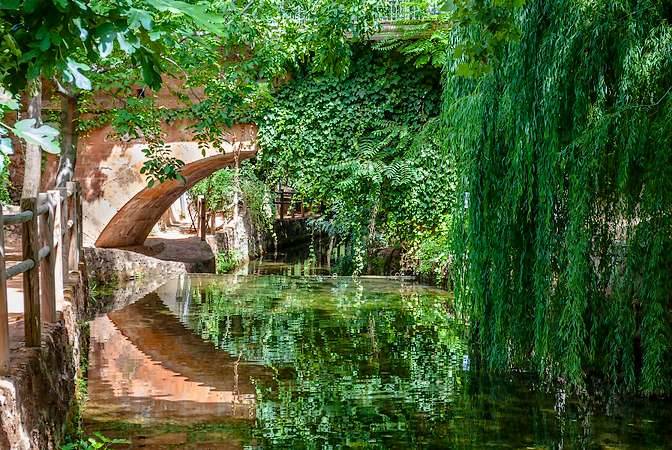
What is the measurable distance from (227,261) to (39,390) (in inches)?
595

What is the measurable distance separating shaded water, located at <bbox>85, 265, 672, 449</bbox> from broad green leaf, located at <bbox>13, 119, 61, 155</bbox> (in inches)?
141

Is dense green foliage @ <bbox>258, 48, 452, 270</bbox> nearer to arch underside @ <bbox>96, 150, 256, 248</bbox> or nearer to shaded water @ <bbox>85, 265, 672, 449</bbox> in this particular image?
arch underside @ <bbox>96, 150, 256, 248</bbox>

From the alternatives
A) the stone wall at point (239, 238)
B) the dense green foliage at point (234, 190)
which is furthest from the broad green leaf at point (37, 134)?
the stone wall at point (239, 238)

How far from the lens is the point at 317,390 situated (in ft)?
Answer: 21.9

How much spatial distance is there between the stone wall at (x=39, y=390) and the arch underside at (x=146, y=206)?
9.31 m

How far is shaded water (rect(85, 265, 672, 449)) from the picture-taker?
17.9ft

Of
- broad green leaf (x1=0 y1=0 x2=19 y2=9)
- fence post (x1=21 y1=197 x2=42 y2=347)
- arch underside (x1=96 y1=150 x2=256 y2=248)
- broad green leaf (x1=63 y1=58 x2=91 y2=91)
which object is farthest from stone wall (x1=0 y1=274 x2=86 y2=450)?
arch underside (x1=96 y1=150 x2=256 y2=248)

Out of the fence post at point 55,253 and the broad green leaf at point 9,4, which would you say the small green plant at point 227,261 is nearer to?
the fence post at point 55,253

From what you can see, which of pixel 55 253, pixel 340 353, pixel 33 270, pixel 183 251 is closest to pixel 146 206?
pixel 183 251

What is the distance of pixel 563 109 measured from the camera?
19.5 ft

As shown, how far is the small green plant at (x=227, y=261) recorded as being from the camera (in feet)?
60.7

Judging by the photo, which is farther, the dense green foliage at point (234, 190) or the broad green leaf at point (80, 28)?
the dense green foliage at point (234, 190)

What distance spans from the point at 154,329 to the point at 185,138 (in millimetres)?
6086

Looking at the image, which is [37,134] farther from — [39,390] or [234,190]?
[234,190]
